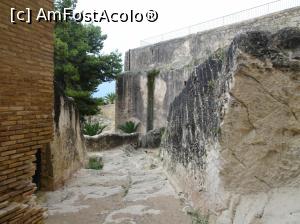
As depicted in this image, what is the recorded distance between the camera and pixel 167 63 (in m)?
18.2

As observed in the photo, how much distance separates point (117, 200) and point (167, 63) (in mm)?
13322

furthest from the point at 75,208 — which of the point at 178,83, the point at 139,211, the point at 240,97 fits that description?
the point at 178,83

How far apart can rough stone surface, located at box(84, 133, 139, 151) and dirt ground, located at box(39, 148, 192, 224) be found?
4806mm

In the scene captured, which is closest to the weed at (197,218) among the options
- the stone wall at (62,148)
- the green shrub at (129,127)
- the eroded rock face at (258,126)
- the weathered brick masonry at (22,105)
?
the eroded rock face at (258,126)

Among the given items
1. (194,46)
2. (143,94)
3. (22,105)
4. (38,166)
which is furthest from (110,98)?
(22,105)

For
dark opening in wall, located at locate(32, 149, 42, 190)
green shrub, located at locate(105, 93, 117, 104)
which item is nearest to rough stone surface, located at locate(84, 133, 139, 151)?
dark opening in wall, located at locate(32, 149, 42, 190)

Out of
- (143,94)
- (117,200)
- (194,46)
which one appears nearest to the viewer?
(117,200)

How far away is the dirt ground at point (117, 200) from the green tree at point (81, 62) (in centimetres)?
858

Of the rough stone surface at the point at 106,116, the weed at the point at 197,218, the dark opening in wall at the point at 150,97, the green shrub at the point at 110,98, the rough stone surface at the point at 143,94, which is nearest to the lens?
the weed at the point at 197,218

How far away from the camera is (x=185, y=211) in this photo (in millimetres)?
4801

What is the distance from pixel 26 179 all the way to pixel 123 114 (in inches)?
626

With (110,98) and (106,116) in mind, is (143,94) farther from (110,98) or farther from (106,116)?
(110,98)

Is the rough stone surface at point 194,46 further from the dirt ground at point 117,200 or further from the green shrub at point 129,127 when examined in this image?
the dirt ground at point 117,200

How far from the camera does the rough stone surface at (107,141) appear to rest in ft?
42.2
